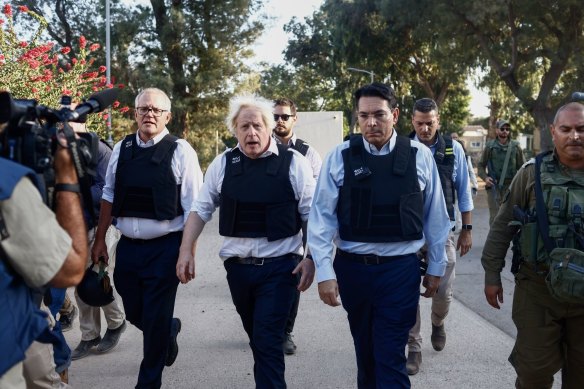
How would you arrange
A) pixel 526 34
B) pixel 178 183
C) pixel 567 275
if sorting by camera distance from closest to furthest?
pixel 567 275, pixel 178 183, pixel 526 34

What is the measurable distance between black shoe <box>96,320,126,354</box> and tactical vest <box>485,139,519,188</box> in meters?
6.48

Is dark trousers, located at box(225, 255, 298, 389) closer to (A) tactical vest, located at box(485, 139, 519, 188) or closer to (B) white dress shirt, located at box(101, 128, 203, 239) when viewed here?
(B) white dress shirt, located at box(101, 128, 203, 239)

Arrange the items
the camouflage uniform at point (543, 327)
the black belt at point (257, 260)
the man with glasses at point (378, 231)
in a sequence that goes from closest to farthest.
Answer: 1. the camouflage uniform at point (543, 327)
2. the man with glasses at point (378, 231)
3. the black belt at point (257, 260)

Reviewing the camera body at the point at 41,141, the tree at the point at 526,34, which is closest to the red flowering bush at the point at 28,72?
the camera body at the point at 41,141

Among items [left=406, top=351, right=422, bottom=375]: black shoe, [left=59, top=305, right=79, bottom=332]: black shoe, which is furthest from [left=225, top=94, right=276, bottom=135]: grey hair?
[left=59, top=305, right=79, bottom=332]: black shoe

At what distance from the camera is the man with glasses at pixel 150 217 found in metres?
4.18

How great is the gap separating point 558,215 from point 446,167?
1.77 metres

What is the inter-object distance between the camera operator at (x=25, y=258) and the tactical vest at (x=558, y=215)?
2.39m

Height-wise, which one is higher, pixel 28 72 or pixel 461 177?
pixel 28 72

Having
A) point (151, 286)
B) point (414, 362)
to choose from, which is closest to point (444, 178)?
point (414, 362)

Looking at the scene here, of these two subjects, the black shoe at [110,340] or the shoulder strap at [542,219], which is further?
the black shoe at [110,340]

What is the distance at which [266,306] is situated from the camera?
380 cm

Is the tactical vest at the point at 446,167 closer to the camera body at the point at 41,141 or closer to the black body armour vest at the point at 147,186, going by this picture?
the black body armour vest at the point at 147,186

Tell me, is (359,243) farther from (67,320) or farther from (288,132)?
(67,320)
